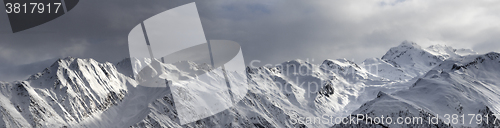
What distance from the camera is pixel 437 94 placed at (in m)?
194

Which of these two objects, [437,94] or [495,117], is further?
[437,94]

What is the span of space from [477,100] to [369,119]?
223 ft

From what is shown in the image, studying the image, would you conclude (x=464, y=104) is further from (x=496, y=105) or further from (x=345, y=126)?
(x=345, y=126)

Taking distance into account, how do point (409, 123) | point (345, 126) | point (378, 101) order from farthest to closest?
1. point (378, 101)
2. point (345, 126)
3. point (409, 123)

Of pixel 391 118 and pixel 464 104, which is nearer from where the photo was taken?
pixel 391 118

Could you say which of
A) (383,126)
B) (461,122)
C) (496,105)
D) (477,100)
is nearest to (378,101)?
(383,126)

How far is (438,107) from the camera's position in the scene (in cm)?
18150

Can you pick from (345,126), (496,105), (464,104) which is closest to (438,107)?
(464,104)

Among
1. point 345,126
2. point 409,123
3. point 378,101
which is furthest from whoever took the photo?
point 378,101

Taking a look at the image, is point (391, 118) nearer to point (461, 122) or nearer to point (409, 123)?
point (409, 123)

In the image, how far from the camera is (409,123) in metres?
167

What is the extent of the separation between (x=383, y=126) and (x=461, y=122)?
3910 cm

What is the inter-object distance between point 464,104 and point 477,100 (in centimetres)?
1419

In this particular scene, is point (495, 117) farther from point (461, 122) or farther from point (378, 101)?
point (378, 101)
